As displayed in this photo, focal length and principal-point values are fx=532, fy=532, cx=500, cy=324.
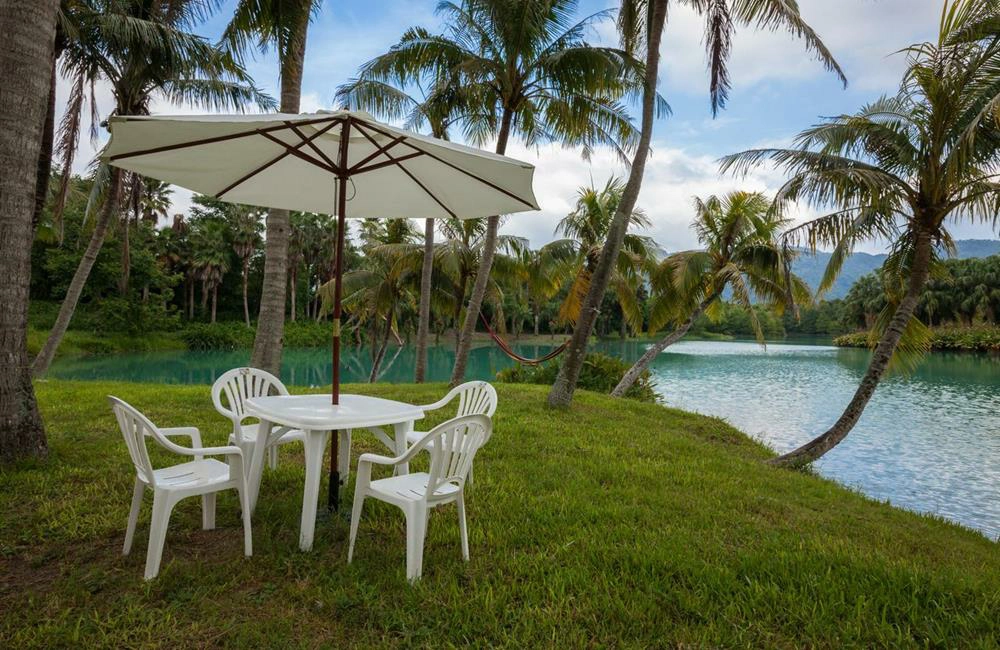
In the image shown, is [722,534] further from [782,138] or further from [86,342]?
[86,342]

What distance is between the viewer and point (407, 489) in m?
2.45

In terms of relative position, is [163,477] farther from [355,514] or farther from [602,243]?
[602,243]

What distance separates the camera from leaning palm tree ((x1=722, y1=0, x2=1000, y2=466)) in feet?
19.2

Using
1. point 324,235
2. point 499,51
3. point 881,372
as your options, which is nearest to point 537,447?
point 881,372

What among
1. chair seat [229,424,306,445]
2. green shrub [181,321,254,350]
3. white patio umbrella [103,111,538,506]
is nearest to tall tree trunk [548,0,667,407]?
white patio umbrella [103,111,538,506]

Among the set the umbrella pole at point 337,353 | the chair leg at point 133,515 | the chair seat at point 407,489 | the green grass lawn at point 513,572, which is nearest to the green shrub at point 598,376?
the green grass lawn at point 513,572

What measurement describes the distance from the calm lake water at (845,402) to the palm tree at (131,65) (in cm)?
817

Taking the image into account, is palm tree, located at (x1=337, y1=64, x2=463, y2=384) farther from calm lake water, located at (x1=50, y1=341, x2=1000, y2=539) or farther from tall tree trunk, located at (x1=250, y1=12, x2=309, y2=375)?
calm lake water, located at (x1=50, y1=341, x2=1000, y2=539)

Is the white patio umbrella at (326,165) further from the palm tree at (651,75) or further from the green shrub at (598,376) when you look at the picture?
the green shrub at (598,376)

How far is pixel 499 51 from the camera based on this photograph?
8016 mm

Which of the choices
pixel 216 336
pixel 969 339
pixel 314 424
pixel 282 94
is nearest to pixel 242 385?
pixel 314 424

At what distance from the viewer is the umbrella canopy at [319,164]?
2.53 metres

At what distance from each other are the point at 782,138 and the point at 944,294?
137 feet

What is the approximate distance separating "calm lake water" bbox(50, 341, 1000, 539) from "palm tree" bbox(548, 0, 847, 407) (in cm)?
363
